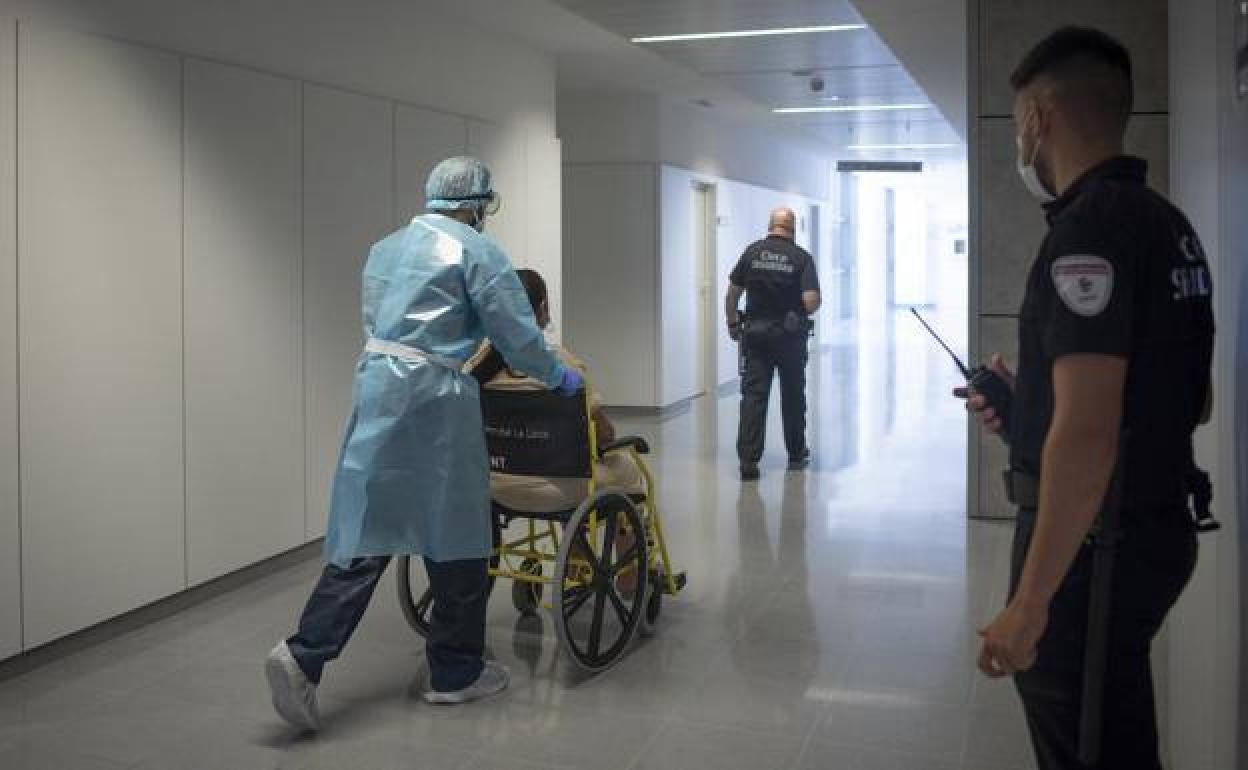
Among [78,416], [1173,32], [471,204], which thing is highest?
[1173,32]

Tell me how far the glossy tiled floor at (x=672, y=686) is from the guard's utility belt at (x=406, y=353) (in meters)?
1.07

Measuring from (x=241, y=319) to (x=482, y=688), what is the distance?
214cm

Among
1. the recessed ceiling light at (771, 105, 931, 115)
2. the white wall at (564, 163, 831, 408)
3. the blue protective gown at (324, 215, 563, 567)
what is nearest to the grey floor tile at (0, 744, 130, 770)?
the blue protective gown at (324, 215, 563, 567)

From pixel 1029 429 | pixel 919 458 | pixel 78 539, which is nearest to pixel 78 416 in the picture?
pixel 78 539

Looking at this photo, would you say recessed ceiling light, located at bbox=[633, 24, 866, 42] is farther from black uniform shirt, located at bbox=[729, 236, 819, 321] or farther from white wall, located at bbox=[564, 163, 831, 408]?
white wall, located at bbox=[564, 163, 831, 408]

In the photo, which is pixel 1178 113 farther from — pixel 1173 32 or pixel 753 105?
pixel 753 105

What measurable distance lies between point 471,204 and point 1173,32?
2.04 metres

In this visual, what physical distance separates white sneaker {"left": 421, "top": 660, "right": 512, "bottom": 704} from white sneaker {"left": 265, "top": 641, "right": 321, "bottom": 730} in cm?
41

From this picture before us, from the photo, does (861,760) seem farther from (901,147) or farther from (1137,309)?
(901,147)

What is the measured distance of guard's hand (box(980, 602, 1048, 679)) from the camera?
183 cm

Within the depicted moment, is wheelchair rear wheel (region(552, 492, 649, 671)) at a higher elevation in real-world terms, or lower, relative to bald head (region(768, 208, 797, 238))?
lower

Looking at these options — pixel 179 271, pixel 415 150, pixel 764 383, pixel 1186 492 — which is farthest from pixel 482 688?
pixel 764 383

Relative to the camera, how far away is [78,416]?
4324 millimetres

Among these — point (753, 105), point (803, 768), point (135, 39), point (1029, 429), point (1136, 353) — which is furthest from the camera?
point (753, 105)
